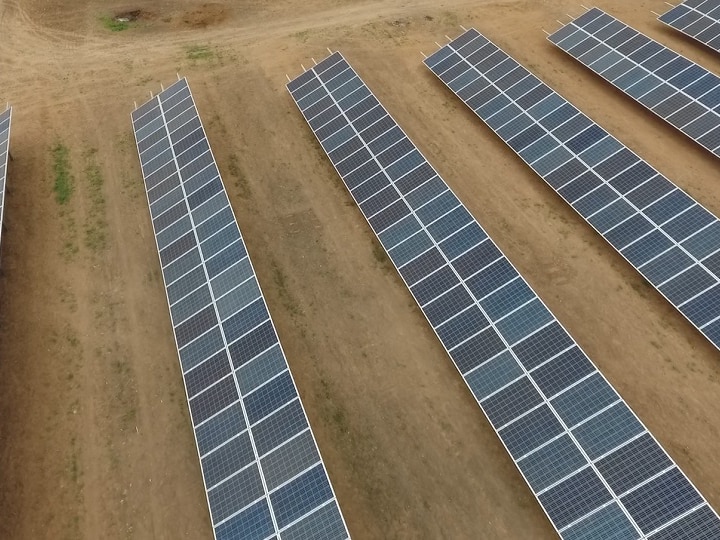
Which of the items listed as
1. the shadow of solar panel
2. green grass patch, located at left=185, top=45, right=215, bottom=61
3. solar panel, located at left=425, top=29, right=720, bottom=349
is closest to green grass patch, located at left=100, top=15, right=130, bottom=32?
green grass patch, located at left=185, top=45, right=215, bottom=61

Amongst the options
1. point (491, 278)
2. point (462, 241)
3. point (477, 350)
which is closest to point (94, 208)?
point (462, 241)

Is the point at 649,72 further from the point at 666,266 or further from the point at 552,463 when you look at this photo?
the point at 552,463

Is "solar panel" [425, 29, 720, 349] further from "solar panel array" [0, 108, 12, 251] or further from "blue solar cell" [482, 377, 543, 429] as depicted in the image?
"solar panel array" [0, 108, 12, 251]

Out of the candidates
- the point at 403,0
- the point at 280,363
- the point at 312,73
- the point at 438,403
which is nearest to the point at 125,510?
the point at 280,363

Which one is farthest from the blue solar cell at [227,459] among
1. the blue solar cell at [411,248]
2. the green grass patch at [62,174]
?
the green grass patch at [62,174]

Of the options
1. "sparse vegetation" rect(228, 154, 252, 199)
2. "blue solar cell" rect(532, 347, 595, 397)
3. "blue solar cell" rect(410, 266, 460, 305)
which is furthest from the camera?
"sparse vegetation" rect(228, 154, 252, 199)

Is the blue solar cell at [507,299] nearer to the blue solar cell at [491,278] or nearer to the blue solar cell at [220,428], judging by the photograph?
the blue solar cell at [491,278]
